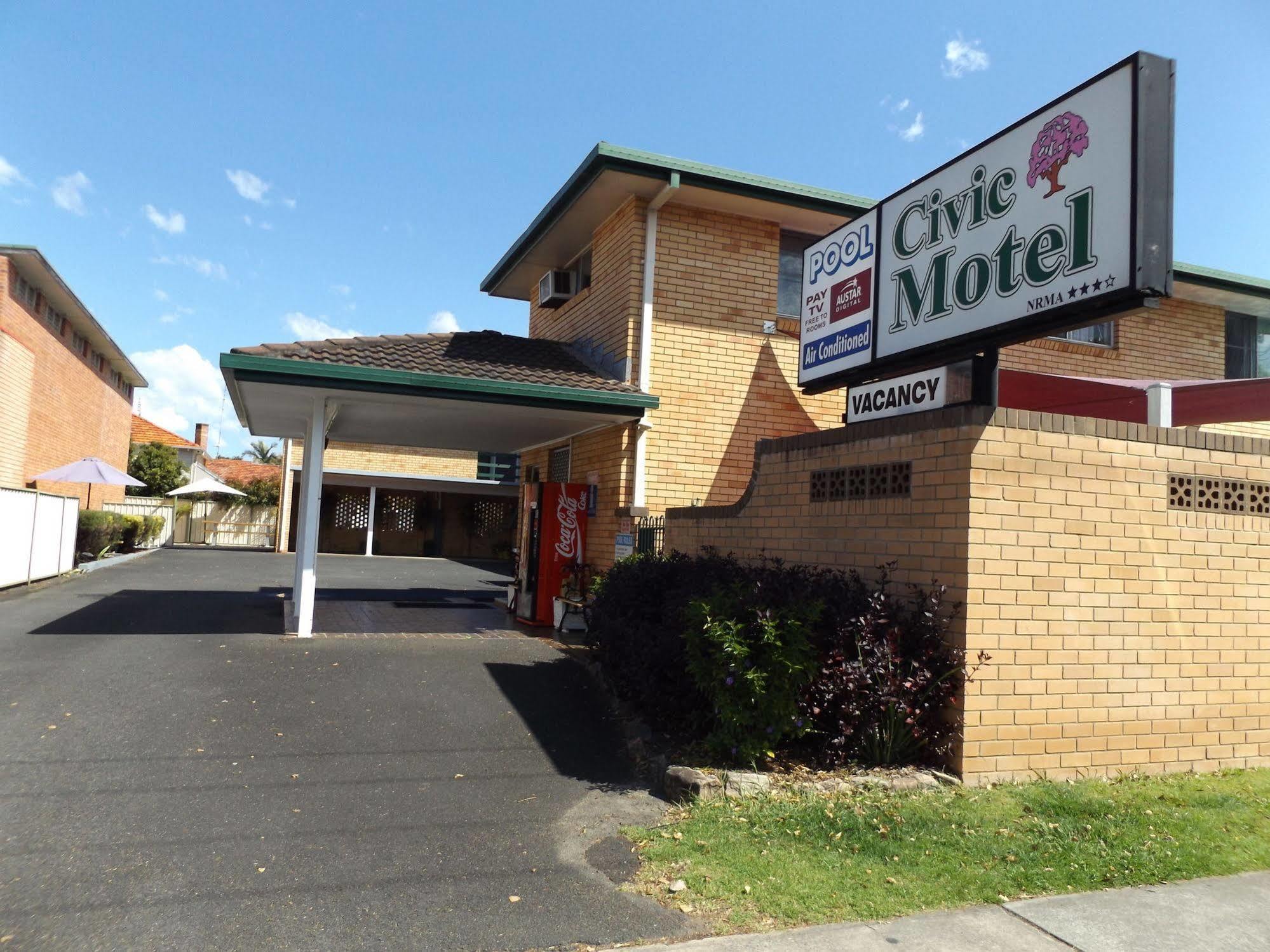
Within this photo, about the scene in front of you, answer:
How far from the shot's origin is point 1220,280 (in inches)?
539

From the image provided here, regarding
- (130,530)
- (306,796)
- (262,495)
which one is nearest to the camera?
(306,796)

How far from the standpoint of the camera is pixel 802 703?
19.5ft

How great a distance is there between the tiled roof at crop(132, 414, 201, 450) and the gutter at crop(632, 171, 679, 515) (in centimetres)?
3907

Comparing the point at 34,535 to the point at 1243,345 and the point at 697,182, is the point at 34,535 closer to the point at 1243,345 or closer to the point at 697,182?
the point at 697,182

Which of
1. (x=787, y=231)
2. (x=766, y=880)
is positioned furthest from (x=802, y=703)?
(x=787, y=231)

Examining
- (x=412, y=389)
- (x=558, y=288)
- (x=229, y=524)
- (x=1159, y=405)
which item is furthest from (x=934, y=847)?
(x=229, y=524)

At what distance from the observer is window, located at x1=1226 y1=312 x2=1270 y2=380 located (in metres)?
15.0

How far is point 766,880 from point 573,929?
3.39ft

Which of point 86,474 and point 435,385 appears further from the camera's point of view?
point 86,474

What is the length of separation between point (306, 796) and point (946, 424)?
4.84 meters

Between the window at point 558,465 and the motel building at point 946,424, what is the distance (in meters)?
0.10

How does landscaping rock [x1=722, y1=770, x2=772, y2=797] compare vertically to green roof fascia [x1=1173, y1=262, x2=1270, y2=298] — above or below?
below

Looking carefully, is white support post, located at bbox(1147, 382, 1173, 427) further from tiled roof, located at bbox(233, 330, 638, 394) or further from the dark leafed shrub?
tiled roof, located at bbox(233, 330, 638, 394)

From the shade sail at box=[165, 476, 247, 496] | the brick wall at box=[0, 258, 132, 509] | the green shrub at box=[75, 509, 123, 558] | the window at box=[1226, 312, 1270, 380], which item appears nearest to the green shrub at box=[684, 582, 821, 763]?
the window at box=[1226, 312, 1270, 380]
